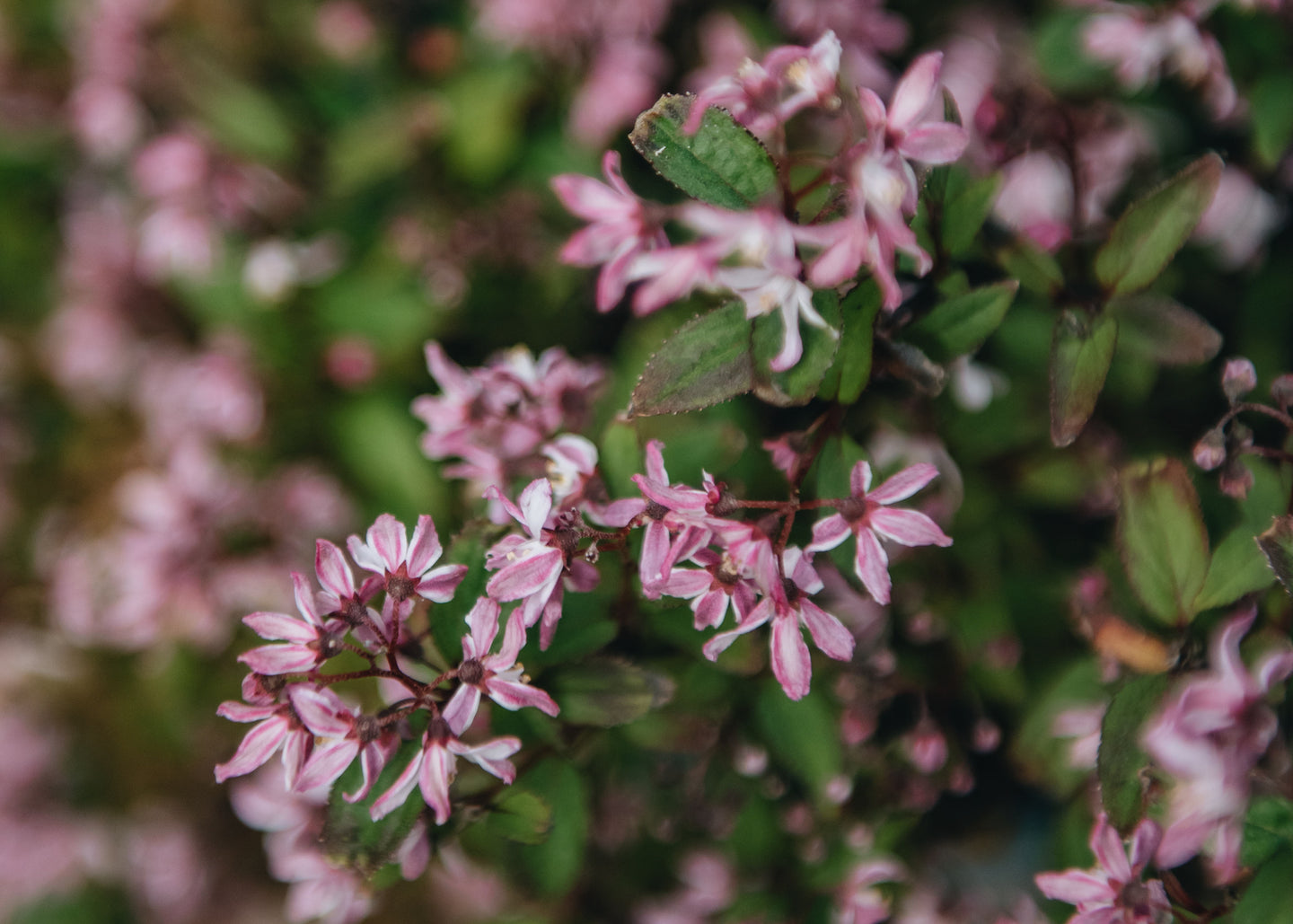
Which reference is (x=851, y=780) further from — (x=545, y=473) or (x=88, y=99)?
(x=88, y=99)

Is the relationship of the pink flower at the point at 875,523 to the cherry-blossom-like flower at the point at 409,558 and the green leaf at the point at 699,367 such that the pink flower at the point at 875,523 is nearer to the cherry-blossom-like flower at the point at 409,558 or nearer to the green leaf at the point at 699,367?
the green leaf at the point at 699,367

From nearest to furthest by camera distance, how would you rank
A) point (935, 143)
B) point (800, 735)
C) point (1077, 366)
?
point (935, 143) < point (1077, 366) < point (800, 735)

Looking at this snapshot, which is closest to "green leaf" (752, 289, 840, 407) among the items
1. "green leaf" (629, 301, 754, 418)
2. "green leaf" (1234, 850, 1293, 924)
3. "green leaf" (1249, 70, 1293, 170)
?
"green leaf" (629, 301, 754, 418)

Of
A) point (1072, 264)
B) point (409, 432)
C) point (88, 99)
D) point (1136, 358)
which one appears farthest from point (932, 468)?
point (88, 99)

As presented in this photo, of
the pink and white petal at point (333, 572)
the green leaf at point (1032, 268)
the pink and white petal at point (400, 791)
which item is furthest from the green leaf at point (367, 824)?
the green leaf at point (1032, 268)

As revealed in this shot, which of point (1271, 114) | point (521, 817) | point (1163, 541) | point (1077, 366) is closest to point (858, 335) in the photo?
point (1077, 366)

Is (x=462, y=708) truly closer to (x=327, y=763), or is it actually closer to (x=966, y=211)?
(x=327, y=763)

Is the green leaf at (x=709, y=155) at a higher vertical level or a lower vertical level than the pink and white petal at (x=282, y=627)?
higher
